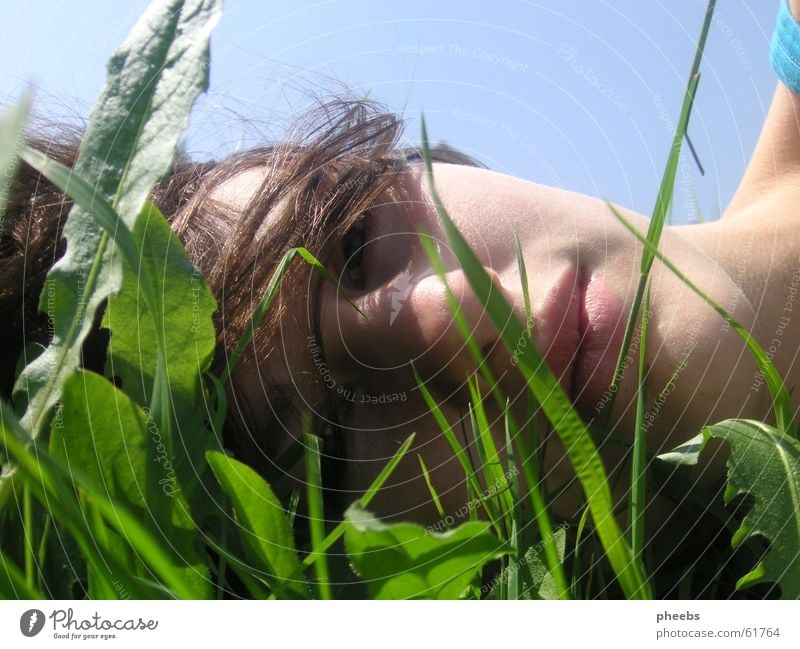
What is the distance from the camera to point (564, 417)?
0.82 ft

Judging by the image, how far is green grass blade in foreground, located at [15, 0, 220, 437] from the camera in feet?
0.72

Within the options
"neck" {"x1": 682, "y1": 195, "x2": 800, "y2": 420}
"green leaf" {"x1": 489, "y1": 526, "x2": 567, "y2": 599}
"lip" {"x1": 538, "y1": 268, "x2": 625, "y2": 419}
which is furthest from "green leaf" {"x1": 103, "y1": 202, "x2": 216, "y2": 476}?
"neck" {"x1": 682, "y1": 195, "x2": 800, "y2": 420}

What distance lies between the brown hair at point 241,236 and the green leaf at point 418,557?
0.23 metres

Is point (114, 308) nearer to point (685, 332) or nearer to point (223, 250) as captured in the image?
point (223, 250)

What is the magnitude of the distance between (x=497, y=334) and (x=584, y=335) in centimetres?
7

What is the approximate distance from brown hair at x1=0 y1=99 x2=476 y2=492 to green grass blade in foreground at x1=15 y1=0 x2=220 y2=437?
0.18m

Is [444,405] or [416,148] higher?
[416,148]

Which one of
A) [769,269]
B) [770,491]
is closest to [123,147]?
[770,491]

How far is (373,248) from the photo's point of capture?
541 millimetres

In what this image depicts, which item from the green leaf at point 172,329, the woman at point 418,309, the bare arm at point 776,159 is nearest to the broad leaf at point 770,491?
the woman at point 418,309

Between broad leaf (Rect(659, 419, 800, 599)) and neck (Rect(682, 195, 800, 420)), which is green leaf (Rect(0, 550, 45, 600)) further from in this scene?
neck (Rect(682, 195, 800, 420))

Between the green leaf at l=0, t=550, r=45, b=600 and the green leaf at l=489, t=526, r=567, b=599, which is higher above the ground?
the green leaf at l=0, t=550, r=45, b=600
